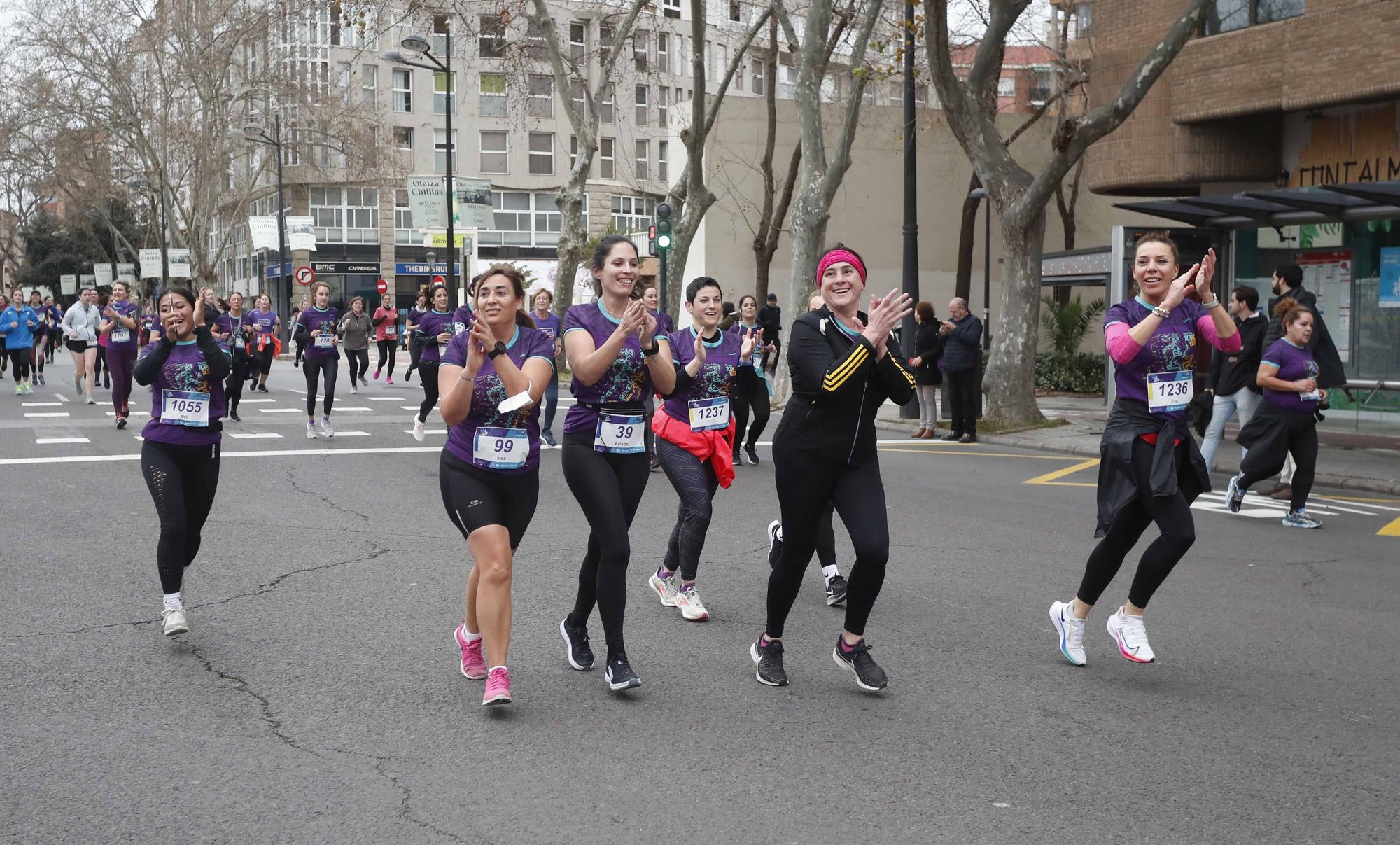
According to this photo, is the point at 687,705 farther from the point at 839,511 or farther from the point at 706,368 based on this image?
the point at 706,368

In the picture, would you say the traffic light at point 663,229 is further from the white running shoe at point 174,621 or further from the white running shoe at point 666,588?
the white running shoe at point 174,621

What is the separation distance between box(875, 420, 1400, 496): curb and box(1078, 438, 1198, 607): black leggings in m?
3.35

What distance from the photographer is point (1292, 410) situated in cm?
1024

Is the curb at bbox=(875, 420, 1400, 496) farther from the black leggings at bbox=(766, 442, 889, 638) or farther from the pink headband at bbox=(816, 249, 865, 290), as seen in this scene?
the pink headband at bbox=(816, 249, 865, 290)

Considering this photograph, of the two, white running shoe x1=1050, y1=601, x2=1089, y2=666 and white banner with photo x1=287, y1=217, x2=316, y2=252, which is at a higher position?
white banner with photo x1=287, y1=217, x2=316, y2=252

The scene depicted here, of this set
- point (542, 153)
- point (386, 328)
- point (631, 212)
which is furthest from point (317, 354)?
point (631, 212)

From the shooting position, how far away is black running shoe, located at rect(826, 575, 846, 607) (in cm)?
723

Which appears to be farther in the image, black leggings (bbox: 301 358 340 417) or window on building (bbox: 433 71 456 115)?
window on building (bbox: 433 71 456 115)

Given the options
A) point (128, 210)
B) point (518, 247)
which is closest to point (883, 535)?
point (518, 247)

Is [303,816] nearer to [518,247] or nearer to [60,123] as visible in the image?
[60,123]

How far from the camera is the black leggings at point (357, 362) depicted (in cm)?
2212

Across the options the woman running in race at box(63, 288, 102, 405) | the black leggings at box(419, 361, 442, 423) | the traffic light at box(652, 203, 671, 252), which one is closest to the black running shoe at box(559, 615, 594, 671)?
the black leggings at box(419, 361, 442, 423)

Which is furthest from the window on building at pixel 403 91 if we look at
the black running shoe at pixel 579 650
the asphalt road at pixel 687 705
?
the black running shoe at pixel 579 650

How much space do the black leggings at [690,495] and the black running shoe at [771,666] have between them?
4.35 ft
